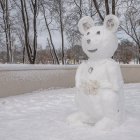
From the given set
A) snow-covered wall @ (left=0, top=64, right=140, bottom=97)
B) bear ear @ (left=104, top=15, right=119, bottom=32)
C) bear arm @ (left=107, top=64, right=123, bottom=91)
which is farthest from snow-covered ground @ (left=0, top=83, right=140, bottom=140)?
snow-covered wall @ (left=0, top=64, right=140, bottom=97)

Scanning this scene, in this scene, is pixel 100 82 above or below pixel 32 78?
above

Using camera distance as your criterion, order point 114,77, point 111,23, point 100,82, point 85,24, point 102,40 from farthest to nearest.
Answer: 1. point 85,24
2. point 111,23
3. point 102,40
4. point 100,82
5. point 114,77

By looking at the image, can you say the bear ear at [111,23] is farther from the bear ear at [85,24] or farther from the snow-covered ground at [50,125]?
the snow-covered ground at [50,125]

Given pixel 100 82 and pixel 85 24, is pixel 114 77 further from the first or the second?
pixel 85 24

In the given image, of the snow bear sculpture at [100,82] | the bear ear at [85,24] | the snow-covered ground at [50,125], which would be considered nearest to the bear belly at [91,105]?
the snow bear sculpture at [100,82]

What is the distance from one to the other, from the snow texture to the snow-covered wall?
5.06 metres

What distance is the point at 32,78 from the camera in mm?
11984

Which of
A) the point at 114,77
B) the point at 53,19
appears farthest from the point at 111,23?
the point at 53,19

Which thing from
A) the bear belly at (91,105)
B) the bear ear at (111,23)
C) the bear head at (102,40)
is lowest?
the bear belly at (91,105)

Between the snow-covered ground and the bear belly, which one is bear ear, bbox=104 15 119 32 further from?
the snow-covered ground

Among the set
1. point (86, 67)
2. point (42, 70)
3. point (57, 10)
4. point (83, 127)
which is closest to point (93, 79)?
point (86, 67)

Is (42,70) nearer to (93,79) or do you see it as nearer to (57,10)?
(93,79)

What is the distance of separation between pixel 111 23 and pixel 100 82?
1125 mm

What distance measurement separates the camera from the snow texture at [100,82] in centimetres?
577
